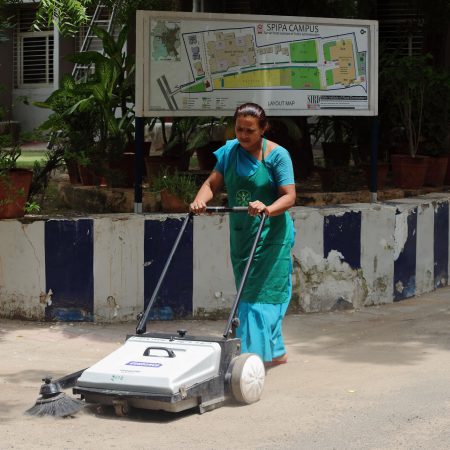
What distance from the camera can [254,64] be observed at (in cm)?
821

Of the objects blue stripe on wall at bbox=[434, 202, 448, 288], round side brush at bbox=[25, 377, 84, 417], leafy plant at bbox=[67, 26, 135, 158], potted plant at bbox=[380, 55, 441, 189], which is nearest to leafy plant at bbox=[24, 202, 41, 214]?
leafy plant at bbox=[67, 26, 135, 158]

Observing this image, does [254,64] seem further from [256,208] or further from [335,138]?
[335,138]

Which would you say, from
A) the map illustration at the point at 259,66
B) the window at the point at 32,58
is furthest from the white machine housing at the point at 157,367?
the window at the point at 32,58

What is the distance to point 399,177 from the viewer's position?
9.98 meters

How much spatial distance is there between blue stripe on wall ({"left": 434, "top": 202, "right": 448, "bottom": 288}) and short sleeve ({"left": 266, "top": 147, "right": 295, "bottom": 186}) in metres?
3.32

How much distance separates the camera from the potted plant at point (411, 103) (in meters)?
9.92

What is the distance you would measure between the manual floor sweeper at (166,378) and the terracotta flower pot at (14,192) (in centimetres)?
229

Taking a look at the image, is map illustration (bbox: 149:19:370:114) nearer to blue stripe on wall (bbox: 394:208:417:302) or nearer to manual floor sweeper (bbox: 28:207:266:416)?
blue stripe on wall (bbox: 394:208:417:302)

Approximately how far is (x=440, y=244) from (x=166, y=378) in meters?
4.77

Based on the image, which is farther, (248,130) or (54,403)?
(248,130)

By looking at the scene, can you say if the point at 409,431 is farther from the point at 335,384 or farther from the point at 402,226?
the point at 402,226

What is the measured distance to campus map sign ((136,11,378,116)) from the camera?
7.84 metres

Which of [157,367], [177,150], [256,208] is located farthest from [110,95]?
[157,367]

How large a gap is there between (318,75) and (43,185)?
8.09 feet
